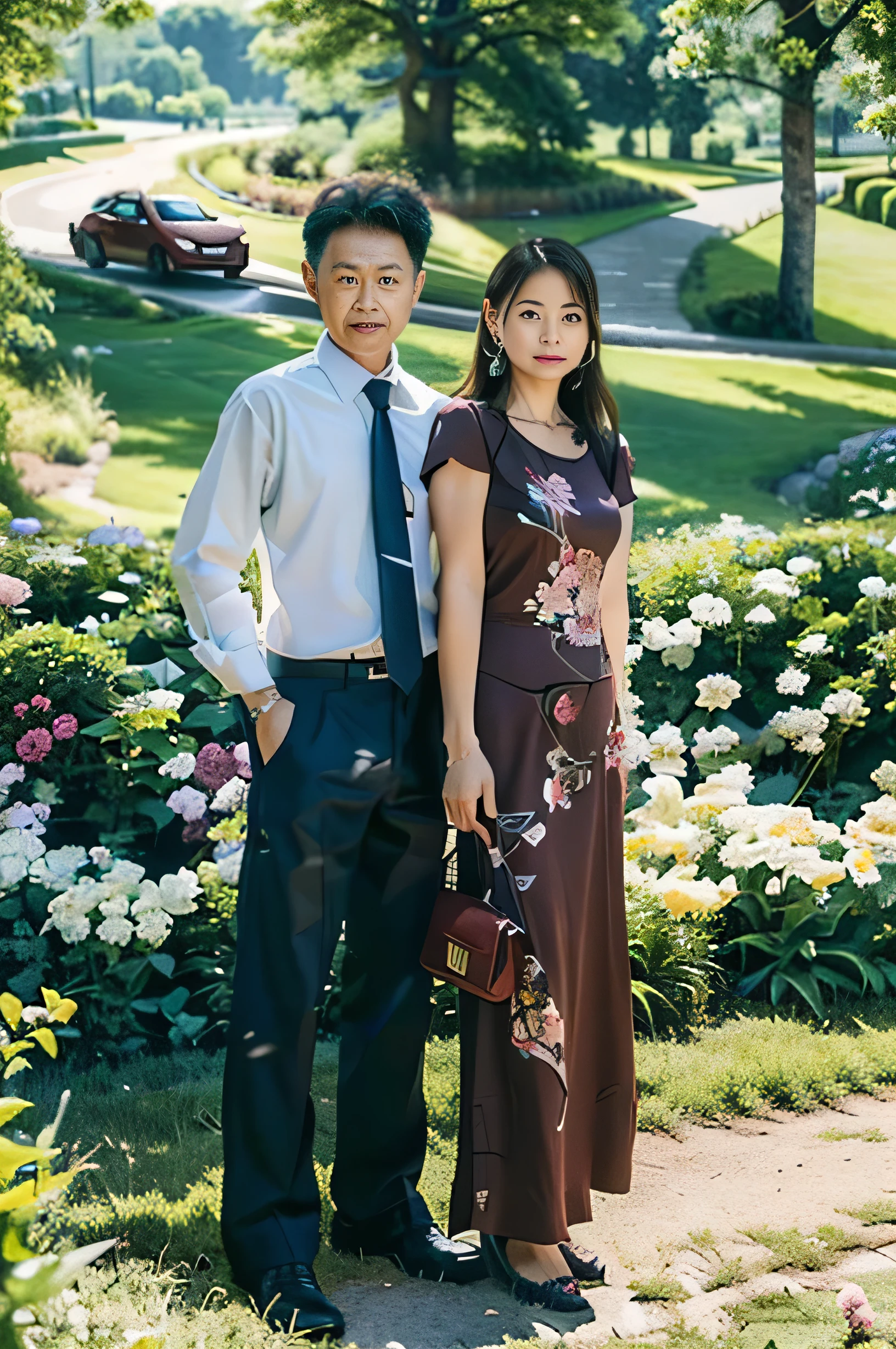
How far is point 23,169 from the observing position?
215 inches

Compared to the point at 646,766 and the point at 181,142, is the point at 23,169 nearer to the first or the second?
the point at 181,142

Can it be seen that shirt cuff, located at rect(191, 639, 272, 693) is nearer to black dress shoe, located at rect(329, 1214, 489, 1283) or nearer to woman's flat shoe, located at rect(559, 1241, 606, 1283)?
black dress shoe, located at rect(329, 1214, 489, 1283)

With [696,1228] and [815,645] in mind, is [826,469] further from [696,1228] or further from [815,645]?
[696,1228]

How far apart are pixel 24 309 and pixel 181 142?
1.09m

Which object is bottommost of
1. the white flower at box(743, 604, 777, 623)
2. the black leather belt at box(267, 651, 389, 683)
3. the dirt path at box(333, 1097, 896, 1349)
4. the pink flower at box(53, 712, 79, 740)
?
the dirt path at box(333, 1097, 896, 1349)

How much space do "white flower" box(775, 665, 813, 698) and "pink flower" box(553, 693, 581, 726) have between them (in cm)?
218

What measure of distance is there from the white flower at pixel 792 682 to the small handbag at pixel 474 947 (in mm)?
2343

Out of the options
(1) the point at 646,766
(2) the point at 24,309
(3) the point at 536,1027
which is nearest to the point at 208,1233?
(3) the point at 536,1027

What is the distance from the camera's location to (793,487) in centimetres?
583

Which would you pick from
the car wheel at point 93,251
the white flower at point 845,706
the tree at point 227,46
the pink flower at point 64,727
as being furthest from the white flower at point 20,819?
the tree at point 227,46

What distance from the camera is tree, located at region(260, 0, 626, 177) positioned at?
225 inches

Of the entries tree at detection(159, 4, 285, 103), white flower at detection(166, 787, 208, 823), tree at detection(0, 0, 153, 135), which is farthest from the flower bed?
tree at detection(0, 0, 153, 135)

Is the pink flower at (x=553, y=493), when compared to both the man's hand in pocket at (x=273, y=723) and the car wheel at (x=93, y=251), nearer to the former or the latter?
the man's hand in pocket at (x=273, y=723)

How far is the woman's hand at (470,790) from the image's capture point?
8.12 ft
